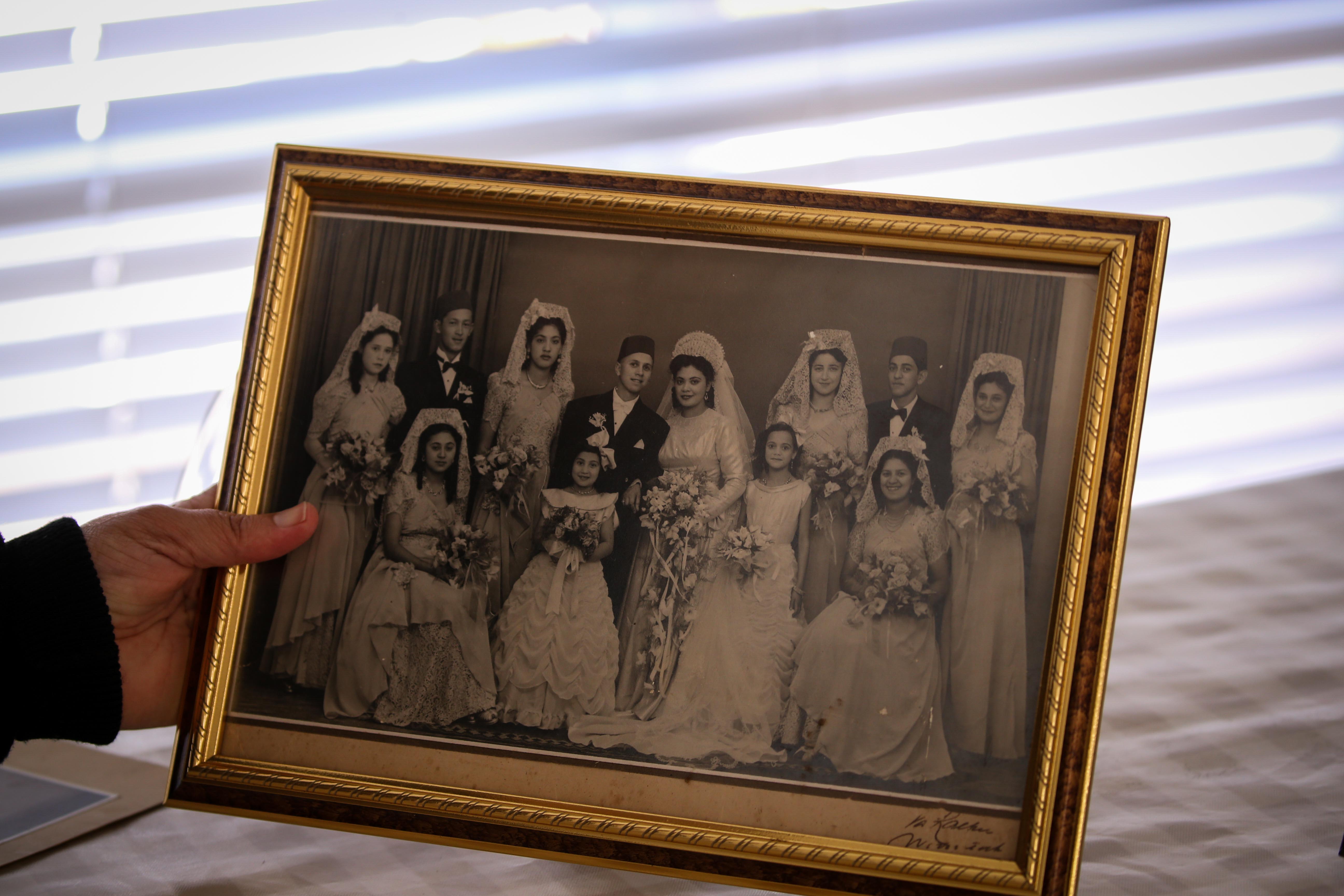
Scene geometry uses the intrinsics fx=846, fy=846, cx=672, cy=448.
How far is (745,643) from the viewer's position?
145cm

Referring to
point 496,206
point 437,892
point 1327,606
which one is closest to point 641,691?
point 437,892

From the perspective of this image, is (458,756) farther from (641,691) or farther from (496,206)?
(496,206)

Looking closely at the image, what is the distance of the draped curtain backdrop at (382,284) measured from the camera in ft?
5.06

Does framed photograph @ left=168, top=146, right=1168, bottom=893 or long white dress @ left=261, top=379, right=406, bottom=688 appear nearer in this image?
framed photograph @ left=168, top=146, right=1168, bottom=893

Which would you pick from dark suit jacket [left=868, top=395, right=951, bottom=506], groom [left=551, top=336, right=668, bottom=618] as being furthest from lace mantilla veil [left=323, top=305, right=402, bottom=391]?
dark suit jacket [left=868, top=395, right=951, bottom=506]

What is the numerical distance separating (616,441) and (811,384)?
1.17 ft

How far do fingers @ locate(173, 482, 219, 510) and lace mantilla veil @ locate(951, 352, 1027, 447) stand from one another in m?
1.52

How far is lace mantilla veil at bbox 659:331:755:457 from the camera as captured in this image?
58.3 inches

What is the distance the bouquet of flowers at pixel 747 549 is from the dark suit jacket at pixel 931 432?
0.24m

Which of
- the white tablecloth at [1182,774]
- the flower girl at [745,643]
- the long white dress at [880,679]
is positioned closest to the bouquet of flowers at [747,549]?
the flower girl at [745,643]

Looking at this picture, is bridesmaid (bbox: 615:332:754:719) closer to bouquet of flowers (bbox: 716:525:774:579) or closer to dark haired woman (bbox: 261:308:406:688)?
bouquet of flowers (bbox: 716:525:774:579)

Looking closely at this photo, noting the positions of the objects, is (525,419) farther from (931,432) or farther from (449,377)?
(931,432)

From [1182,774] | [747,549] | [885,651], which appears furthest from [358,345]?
[1182,774]

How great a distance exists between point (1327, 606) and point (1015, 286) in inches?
64.4
